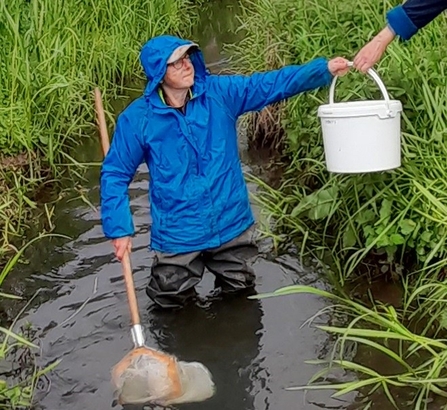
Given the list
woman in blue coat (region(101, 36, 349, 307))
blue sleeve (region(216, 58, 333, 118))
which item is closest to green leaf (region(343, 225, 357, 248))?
woman in blue coat (region(101, 36, 349, 307))

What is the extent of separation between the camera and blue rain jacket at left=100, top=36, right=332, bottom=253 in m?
3.69

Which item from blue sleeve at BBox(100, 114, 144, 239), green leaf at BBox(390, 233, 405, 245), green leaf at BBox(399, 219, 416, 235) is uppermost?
blue sleeve at BBox(100, 114, 144, 239)

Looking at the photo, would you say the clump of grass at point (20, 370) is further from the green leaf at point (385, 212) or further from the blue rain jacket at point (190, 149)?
the green leaf at point (385, 212)

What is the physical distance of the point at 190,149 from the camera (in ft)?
12.4

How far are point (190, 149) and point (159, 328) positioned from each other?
879 millimetres

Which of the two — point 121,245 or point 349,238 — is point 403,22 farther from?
point 121,245

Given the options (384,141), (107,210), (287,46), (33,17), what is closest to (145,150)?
(107,210)

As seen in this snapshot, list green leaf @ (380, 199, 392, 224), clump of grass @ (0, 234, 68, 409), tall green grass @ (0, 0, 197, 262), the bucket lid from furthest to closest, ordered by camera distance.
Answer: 1. tall green grass @ (0, 0, 197, 262)
2. green leaf @ (380, 199, 392, 224)
3. the bucket lid
4. clump of grass @ (0, 234, 68, 409)

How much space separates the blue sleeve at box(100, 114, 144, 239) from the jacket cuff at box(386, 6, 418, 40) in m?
1.23

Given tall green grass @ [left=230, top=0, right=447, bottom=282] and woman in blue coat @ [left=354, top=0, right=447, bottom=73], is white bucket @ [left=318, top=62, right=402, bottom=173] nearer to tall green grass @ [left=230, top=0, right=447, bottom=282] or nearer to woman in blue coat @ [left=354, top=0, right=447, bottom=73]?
woman in blue coat @ [left=354, top=0, right=447, bottom=73]

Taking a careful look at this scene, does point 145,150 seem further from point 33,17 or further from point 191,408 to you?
point 33,17

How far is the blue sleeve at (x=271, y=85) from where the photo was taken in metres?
3.68

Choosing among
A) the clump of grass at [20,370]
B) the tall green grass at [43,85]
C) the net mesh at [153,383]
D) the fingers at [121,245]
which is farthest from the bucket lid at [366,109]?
the tall green grass at [43,85]

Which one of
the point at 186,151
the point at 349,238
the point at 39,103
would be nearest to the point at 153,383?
the point at 186,151
